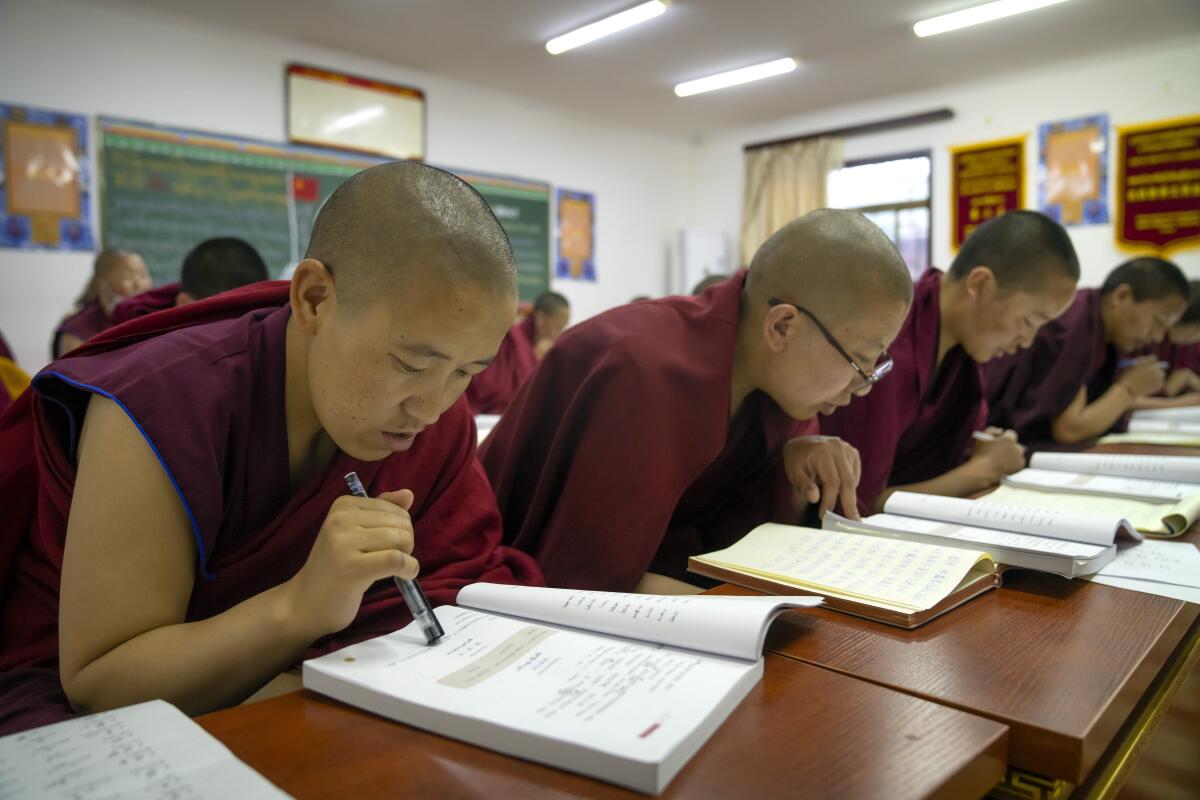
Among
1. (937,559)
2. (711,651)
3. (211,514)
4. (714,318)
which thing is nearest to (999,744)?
(711,651)

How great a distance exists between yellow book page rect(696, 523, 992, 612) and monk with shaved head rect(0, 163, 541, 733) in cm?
39

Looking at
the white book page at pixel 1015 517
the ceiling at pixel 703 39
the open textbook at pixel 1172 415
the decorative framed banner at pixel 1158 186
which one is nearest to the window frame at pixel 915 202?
the ceiling at pixel 703 39

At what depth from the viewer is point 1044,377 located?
9.67 feet

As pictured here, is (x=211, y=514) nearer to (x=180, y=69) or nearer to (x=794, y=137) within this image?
(x=180, y=69)

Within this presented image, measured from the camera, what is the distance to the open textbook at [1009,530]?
3.47ft

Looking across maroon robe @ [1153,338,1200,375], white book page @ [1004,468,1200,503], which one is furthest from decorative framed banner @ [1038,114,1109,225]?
white book page @ [1004,468,1200,503]

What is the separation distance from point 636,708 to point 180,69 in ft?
17.3

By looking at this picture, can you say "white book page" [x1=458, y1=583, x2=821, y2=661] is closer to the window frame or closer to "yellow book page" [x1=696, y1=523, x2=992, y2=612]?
"yellow book page" [x1=696, y1=523, x2=992, y2=612]

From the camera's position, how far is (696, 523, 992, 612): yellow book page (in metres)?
0.93

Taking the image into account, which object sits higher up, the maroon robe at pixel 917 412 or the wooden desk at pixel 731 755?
the maroon robe at pixel 917 412

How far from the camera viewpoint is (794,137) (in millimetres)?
7148

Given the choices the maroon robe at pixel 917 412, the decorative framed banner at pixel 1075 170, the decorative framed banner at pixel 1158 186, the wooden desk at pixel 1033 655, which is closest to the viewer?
the wooden desk at pixel 1033 655

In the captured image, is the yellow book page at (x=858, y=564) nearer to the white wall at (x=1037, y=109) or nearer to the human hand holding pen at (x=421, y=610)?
the human hand holding pen at (x=421, y=610)

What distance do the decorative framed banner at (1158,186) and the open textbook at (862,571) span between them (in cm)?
554
